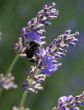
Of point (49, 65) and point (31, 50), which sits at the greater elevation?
point (31, 50)

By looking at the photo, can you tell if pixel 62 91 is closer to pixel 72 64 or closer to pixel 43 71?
pixel 72 64

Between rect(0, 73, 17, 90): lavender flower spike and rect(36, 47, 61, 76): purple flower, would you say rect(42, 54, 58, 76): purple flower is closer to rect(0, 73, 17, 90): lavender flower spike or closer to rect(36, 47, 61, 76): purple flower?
rect(36, 47, 61, 76): purple flower

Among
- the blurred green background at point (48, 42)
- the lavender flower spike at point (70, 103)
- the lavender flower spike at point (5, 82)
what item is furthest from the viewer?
the blurred green background at point (48, 42)

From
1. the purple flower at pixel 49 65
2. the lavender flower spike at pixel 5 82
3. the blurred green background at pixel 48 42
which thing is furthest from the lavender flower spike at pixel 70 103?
the blurred green background at pixel 48 42

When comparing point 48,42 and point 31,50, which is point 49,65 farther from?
point 48,42

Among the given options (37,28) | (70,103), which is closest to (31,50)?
(37,28)

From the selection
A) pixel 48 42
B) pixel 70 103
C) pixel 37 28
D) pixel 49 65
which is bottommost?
pixel 70 103

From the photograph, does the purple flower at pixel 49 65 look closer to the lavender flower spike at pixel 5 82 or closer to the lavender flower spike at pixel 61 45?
the lavender flower spike at pixel 61 45

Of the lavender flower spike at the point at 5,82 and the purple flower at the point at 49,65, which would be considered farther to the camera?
the lavender flower spike at the point at 5,82
